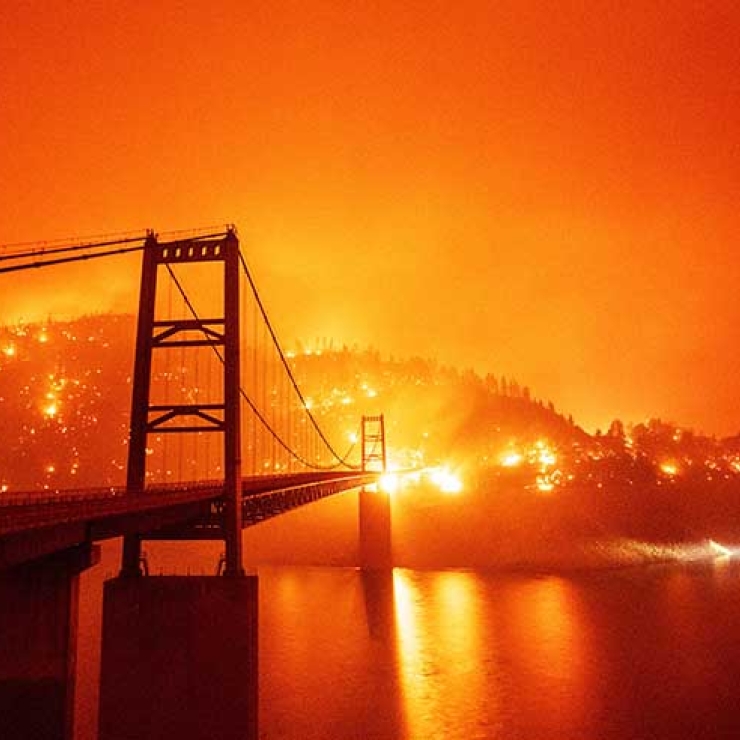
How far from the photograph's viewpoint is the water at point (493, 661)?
806 inches

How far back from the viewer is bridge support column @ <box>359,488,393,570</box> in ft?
182

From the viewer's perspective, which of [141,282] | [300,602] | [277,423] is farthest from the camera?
[277,423]

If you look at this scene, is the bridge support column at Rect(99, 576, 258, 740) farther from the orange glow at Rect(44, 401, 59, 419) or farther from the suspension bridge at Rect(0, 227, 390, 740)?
the orange glow at Rect(44, 401, 59, 419)

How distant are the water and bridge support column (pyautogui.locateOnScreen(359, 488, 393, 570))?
553cm

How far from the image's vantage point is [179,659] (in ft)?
44.7

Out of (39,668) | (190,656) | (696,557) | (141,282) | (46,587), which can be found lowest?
(696,557)

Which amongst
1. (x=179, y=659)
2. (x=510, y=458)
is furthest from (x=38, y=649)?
(x=510, y=458)

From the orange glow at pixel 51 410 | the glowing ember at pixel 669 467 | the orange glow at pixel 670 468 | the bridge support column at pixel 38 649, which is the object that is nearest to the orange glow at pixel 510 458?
the orange glow at pixel 670 468

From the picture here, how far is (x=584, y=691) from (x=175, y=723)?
1682cm

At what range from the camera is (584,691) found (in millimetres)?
24312

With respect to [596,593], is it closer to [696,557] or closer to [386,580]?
[386,580]

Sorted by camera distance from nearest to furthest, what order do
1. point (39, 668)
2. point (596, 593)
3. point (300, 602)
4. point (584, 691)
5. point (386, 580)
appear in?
point (39, 668) → point (584, 691) → point (300, 602) → point (596, 593) → point (386, 580)

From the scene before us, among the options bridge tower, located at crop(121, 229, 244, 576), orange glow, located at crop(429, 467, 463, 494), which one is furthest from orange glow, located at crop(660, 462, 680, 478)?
bridge tower, located at crop(121, 229, 244, 576)

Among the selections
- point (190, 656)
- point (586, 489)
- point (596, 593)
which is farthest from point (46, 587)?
point (586, 489)
